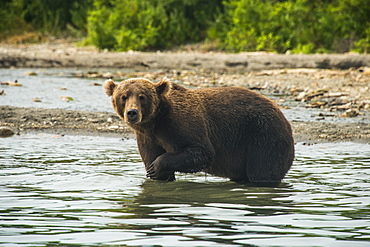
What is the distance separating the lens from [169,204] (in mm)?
5188

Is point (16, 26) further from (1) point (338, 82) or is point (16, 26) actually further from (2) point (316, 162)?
(2) point (316, 162)

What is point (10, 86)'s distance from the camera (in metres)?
13.9

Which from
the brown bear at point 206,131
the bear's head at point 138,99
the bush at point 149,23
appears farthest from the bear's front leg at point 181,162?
the bush at point 149,23

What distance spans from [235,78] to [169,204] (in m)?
9.99

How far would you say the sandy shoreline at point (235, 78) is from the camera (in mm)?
9531

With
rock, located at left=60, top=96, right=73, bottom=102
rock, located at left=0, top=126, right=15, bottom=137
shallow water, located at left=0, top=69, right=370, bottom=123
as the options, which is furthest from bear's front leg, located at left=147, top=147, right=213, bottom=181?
rock, located at left=60, top=96, right=73, bottom=102

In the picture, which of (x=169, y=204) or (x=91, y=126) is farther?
(x=91, y=126)

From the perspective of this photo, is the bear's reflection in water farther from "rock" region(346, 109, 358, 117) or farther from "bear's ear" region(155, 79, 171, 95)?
"rock" region(346, 109, 358, 117)

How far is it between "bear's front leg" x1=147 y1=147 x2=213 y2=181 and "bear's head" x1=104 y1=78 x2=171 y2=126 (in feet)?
1.40

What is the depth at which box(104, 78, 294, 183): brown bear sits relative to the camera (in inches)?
240

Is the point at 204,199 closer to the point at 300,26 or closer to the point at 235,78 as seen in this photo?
the point at 235,78

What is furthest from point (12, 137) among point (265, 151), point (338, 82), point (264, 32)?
point (264, 32)

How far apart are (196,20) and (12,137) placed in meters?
14.4

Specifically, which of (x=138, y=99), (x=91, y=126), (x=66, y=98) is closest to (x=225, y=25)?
(x=66, y=98)
